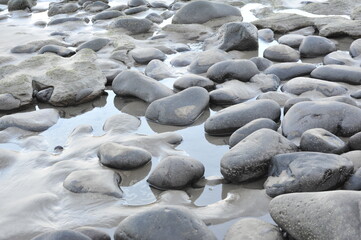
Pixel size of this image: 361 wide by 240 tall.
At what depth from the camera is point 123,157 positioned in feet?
9.56

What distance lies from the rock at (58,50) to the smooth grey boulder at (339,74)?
2719mm

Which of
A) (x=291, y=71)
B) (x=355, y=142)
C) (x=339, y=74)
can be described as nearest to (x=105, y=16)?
(x=291, y=71)

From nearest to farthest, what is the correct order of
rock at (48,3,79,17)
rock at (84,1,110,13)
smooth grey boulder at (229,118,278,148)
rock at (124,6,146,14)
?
smooth grey boulder at (229,118,278,148) < rock at (124,6,146,14) < rock at (48,3,79,17) < rock at (84,1,110,13)

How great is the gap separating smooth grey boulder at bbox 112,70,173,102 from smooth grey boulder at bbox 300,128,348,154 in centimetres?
141

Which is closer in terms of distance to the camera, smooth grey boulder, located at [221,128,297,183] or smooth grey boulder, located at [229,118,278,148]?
smooth grey boulder, located at [221,128,297,183]

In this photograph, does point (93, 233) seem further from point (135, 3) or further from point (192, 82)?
point (135, 3)

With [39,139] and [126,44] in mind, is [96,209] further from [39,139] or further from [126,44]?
[126,44]

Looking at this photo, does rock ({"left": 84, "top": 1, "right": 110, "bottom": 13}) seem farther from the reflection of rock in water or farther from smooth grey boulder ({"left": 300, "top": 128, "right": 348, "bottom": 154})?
smooth grey boulder ({"left": 300, "top": 128, "right": 348, "bottom": 154})

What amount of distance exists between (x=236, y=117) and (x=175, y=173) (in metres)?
0.82

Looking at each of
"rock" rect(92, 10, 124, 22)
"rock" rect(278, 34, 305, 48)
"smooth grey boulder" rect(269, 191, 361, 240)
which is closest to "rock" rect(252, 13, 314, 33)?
"rock" rect(278, 34, 305, 48)

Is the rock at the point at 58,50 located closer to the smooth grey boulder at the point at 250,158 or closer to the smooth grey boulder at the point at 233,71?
the smooth grey boulder at the point at 233,71

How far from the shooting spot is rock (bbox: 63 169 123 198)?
2688 mm

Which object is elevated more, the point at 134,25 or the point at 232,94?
the point at 232,94

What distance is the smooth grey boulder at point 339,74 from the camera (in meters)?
4.04
